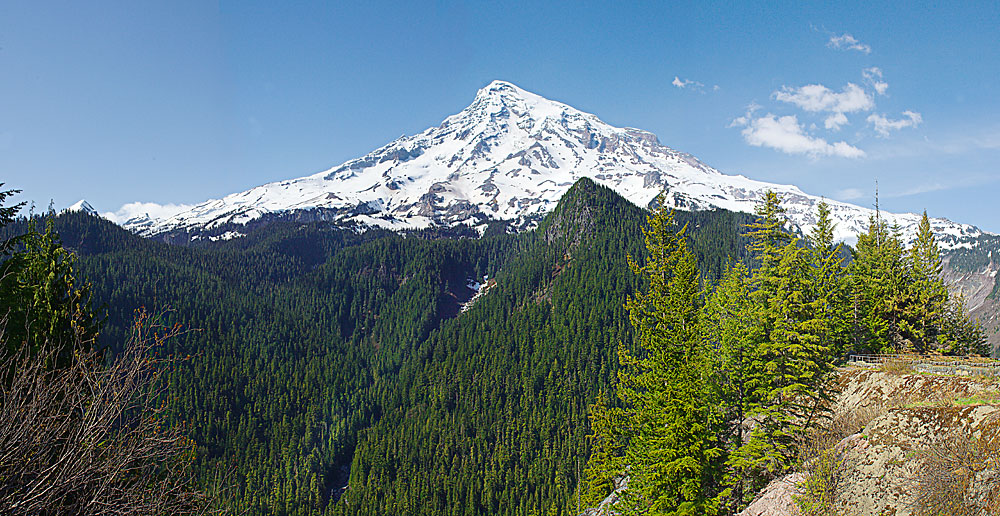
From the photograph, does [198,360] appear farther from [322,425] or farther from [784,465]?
[784,465]

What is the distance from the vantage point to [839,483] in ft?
59.1

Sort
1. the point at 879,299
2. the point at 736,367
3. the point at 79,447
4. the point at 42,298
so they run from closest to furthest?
1. the point at 79,447
2. the point at 42,298
3. the point at 736,367
4. the point at 879,299

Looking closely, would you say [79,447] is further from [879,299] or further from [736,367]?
[879,299]

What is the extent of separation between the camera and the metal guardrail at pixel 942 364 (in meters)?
25.0

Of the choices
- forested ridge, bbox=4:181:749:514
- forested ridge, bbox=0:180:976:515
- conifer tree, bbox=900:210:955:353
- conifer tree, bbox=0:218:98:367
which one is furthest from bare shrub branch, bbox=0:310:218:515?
forested ridge, bbox=4:181:749:514

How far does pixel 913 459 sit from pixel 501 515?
112m

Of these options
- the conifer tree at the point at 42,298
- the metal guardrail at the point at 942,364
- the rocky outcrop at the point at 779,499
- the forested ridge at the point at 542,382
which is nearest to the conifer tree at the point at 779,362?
the forested ridge at the point at 542,382

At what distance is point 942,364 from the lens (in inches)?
1061

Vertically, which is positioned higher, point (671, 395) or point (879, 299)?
point (879, 299)

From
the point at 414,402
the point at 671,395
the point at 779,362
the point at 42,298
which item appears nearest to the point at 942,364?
the point at 779,362

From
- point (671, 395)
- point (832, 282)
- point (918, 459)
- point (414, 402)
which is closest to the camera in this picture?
point (918, 459)

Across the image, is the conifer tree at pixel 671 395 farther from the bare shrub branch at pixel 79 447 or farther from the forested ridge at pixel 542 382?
the bare shrub branch at pixel 79 447

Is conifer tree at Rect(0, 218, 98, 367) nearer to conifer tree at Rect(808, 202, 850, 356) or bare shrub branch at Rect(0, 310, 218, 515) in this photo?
bare shrub branch at Rect(0, 310, 218, 515)

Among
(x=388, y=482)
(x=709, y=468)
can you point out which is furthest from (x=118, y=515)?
(x=388, y=482)
